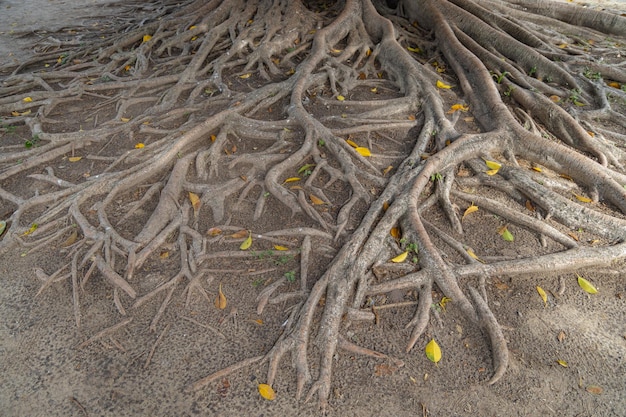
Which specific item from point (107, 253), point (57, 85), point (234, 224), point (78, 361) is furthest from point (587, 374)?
point (57, 85)

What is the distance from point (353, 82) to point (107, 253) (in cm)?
291

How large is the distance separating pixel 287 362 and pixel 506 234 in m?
1.75

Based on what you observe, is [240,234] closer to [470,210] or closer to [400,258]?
[400,258]

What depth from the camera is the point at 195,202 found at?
11.1 feet

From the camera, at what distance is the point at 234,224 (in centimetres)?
323

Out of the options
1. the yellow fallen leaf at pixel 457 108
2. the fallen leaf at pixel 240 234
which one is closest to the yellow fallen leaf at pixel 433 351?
the fallen leaf at pixel 240 234

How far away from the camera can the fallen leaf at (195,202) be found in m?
3.33

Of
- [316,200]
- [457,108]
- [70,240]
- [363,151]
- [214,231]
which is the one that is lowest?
[70,240]

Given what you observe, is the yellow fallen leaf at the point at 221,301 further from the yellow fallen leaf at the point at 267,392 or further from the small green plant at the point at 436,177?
the small green plant at the point at 436,177

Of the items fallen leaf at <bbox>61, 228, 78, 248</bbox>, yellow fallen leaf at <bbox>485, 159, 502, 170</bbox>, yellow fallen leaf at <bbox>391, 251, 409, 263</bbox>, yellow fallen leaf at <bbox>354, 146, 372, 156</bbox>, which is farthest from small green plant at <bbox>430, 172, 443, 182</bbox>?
fallen leaf at <bbox>61, 228, 78, 248</bbox>

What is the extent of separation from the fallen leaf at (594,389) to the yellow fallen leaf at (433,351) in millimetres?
752

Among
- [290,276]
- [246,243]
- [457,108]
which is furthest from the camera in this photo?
[457,108]

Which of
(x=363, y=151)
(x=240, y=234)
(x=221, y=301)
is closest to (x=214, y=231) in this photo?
(x=240, y=234)

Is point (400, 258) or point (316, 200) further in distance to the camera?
point (316, 200)
